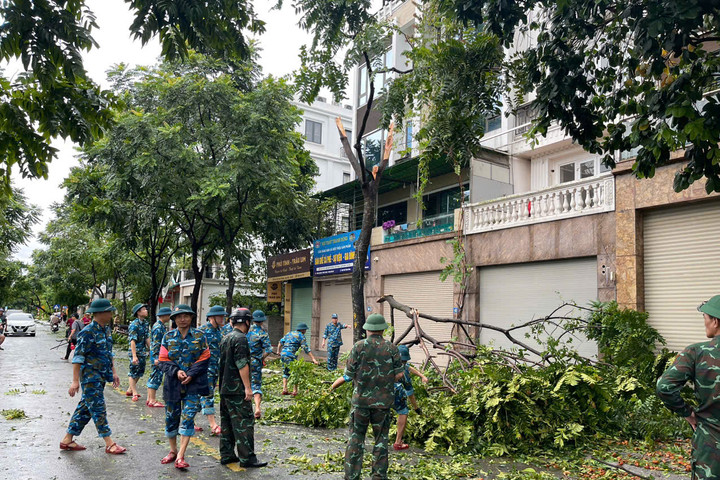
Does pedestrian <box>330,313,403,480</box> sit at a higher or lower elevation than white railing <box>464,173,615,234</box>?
lower

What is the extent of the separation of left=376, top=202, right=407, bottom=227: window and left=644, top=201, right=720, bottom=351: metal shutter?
11.8 metres

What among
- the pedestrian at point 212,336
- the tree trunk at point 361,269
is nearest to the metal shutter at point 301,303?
the tree trunk at point 361,269

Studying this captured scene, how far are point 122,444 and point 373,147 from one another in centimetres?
1790

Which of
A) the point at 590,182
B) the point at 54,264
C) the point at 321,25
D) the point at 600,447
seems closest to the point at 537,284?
the point at 590,182

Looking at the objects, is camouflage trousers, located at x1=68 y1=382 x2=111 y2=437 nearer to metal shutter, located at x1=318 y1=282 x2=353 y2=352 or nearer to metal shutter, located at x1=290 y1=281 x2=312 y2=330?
metal shutter, located at x1=318 y1=282 x2=353 y2=352

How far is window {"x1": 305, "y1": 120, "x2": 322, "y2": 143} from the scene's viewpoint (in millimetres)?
38625

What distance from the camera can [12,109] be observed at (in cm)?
605

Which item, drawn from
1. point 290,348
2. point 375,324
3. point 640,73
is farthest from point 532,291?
point 375,324

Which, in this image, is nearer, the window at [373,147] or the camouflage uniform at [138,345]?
the camouflage uniform at [138,345]

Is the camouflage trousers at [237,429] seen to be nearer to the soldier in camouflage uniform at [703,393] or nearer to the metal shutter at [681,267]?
the soldier in camouflage uniform at [703,393]

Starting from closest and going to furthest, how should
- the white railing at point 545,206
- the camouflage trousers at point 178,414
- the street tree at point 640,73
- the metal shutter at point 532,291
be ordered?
the street tree at point 640,73 → the camouflage trousers at point 178,414 → the white railing at point 545,206 → the metal shutter at point 532,291

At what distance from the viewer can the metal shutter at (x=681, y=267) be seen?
38.3 feet

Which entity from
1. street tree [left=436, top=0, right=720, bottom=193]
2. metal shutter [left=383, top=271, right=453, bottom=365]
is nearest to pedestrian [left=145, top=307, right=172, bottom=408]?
street tree [left=436, top=0, right=720, bottom=193]

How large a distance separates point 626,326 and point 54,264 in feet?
135
